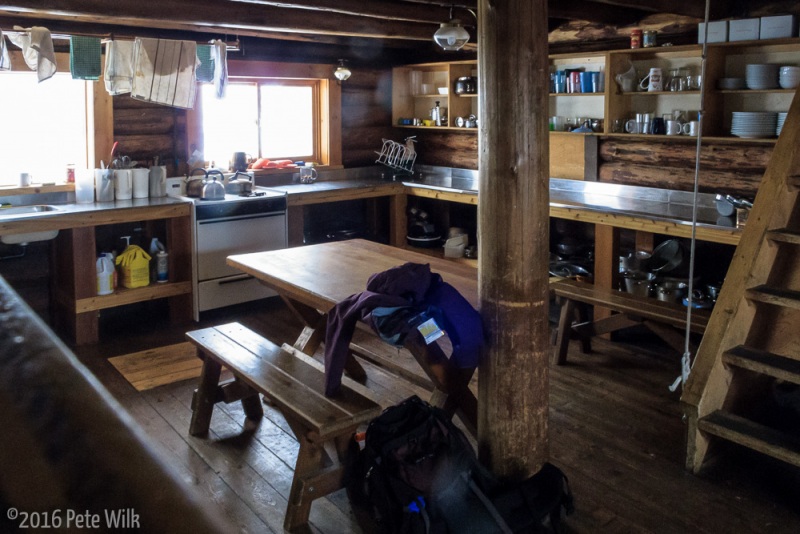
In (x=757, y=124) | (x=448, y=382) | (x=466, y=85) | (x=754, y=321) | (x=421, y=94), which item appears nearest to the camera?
(x=448, y=382)

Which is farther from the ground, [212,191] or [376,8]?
[376,8]

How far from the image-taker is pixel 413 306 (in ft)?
9.55

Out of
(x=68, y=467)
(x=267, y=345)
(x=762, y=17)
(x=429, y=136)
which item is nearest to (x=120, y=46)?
(x=267, y=345)

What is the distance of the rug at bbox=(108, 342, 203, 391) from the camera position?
459cm

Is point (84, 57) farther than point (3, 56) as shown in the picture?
Yes

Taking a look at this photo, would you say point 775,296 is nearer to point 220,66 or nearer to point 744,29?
point 744,29

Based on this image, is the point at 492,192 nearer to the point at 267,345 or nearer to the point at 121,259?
the point at 267,345

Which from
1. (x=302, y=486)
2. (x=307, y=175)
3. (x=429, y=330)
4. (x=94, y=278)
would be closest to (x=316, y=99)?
(x=307, y=175)

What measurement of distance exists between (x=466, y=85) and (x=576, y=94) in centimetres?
125

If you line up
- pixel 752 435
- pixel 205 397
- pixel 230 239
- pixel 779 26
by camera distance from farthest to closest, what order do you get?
pixel 230 239 → pixel 779 26 → pixel 205 397 → pixel 752 435

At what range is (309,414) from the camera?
9.37ft

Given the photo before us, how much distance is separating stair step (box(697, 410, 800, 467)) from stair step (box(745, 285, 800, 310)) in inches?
20.6

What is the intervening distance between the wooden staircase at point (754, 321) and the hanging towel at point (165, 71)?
158 inches

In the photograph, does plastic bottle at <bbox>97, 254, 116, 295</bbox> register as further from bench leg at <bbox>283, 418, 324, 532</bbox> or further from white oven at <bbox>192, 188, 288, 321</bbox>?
bench leg at <bbox>283, 418, 324, 532</bbox>
